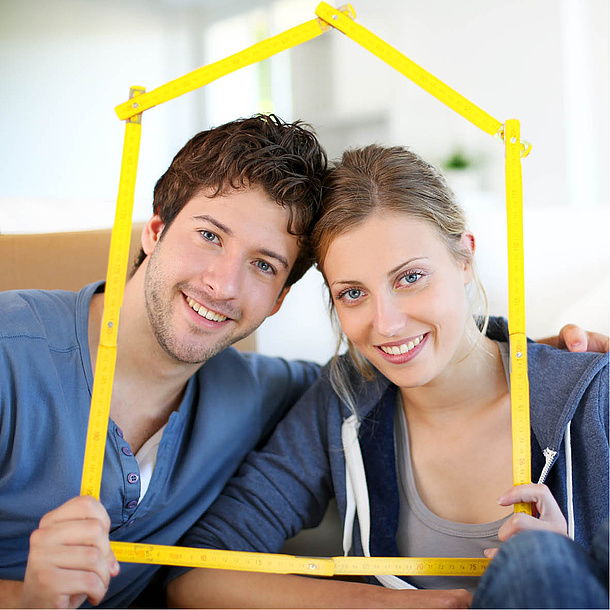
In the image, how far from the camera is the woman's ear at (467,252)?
182 centimetres

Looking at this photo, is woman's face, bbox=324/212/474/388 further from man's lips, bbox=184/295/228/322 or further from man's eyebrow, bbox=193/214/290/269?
man's lips, bbox=184/295/228/322

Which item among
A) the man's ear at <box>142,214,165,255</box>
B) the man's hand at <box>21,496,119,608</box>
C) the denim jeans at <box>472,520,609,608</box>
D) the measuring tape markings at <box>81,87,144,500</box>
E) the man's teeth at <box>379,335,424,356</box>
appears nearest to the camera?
the denim jeans at <box>472,520,609,608</box>

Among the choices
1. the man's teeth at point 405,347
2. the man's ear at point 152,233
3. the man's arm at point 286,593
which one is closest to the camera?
the man's arm at point 286,593

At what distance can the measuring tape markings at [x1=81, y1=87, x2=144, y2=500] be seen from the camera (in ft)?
4.85

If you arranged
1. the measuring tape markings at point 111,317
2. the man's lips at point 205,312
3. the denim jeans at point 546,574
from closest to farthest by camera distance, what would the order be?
the denim jeans at point 546,574
the measuring tape markings at point 111,317
the man's lips at point 205,312

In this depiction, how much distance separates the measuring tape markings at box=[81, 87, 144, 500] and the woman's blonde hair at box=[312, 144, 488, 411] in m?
0.51

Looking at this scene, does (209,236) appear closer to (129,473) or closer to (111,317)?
(111,317)

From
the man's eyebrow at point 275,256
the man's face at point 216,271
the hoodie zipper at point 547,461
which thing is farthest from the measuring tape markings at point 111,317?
the hoodie zipper at point 547,461

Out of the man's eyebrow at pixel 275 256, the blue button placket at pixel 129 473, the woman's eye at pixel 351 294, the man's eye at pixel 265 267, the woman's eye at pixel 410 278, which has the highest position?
the man's eyebrow at pixel 275 256

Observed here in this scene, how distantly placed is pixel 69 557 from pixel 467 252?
1.22 meters

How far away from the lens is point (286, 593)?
1.71 m

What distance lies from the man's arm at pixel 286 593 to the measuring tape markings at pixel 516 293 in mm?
403

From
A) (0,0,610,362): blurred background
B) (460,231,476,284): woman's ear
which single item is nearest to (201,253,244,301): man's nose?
(460,231,476,284): woman's ear

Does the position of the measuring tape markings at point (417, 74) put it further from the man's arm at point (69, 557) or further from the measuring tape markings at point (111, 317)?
the man's arm at point (69, 557)
